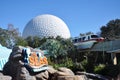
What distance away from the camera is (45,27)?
52.8 m

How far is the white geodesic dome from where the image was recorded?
52969mm

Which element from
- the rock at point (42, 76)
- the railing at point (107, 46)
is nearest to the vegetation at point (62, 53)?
the railing at point (107, 46)

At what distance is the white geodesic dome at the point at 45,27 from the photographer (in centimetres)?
5297

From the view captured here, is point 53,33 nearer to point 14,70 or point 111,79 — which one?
point 111,79

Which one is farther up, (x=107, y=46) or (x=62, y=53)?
(x=107, y=46)

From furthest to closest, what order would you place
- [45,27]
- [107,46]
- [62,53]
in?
[45,27] < [62,53] < [107,46]

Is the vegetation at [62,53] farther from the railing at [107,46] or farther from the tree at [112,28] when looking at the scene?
the tree at [112,28]

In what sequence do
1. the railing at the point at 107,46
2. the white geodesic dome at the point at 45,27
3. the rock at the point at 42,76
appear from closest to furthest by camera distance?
the rock at the point at 42,76 → the railing at the point at 107,46 → the white geodesic dome at the point at 45,27

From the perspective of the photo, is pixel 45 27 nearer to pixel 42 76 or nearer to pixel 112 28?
pixel 112 28

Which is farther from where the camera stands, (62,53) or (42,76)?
(62,53)

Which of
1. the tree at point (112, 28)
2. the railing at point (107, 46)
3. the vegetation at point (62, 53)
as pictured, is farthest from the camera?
the tree at point (112, 28)

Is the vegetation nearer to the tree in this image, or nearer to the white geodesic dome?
the white geodesic dome

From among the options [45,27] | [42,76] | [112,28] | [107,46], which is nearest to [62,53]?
[107,46]

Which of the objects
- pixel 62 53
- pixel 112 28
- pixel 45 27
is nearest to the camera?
pixel 62 53
